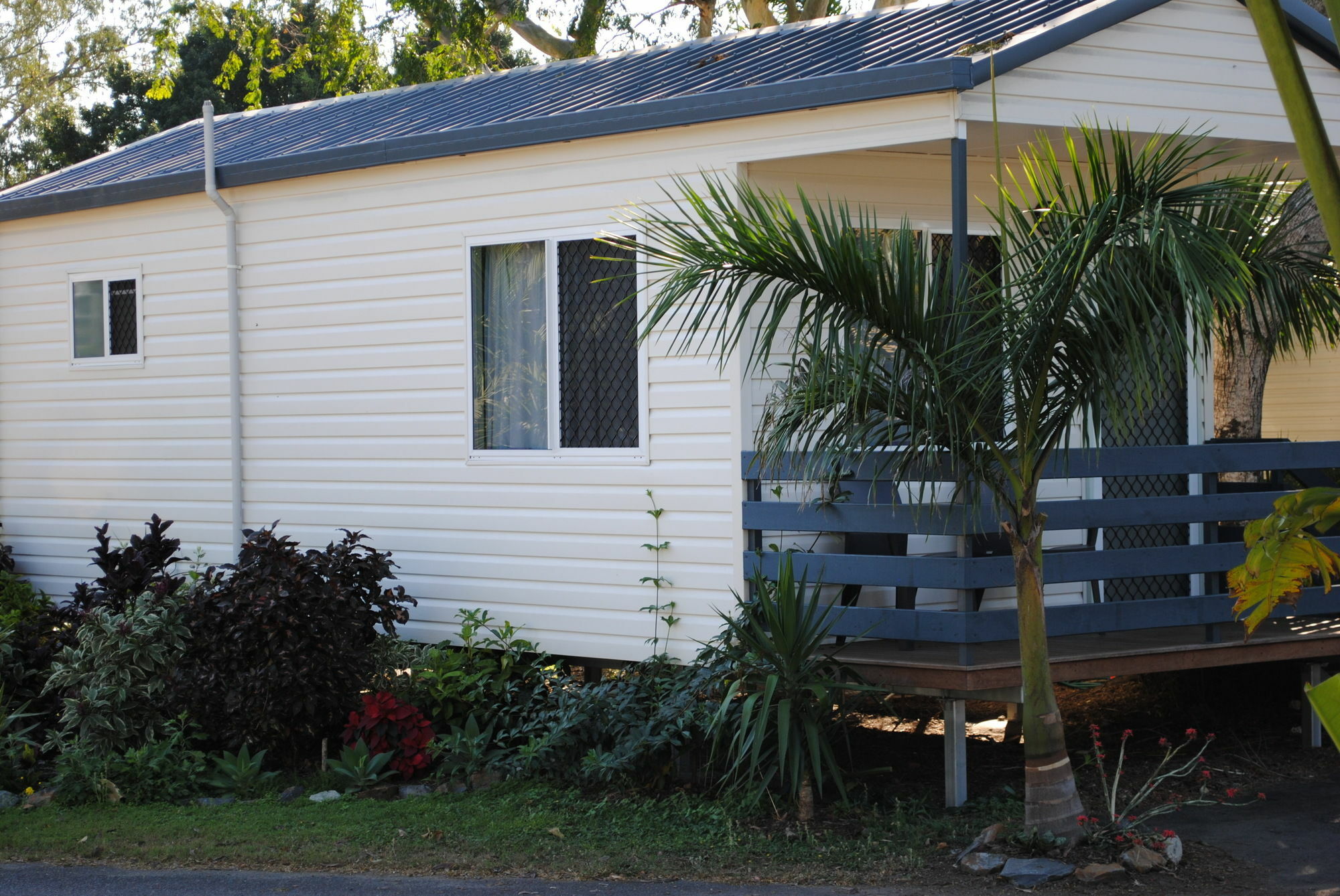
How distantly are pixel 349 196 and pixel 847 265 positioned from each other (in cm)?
455

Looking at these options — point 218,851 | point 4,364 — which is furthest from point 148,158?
point 218,851

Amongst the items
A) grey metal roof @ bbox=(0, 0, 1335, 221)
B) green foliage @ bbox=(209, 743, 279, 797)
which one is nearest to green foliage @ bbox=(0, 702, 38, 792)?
green foliage @ bbox=(209, 743, 279, 797)

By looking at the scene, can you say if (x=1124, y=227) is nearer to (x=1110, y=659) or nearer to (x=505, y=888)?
(x=1110, y=659)

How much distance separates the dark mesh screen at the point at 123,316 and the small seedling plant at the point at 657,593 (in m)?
4.69

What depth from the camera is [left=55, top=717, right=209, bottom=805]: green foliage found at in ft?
25.2

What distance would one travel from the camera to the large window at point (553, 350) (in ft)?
26.9

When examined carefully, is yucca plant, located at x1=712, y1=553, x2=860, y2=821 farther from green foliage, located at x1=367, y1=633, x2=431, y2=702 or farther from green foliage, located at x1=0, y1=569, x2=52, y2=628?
green foliage, located at x1=0, y1=569, x2=52, y2=628

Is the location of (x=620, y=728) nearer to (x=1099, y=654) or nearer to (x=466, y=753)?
(x=466, y=753)

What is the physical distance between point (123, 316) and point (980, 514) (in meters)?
6.92

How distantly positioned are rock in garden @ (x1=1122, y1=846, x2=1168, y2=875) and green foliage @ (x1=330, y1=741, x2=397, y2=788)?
3.99 m

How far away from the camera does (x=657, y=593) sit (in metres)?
8.03

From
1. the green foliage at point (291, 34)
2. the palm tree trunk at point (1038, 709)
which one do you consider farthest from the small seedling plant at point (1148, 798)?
the green foliage at point (291, 34)

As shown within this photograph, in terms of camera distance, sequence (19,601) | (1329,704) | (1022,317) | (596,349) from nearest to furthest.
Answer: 1. (1329,704)
2. (1022,317)
3. (596,349)
4. (19,601)

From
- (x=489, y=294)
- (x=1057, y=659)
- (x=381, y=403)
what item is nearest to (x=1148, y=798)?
(x=1057, y=659)
